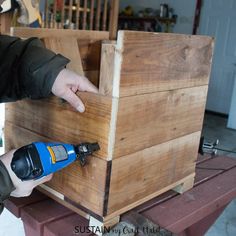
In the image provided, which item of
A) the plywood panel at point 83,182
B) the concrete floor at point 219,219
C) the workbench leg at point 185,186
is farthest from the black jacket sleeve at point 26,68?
the concrete floor at point 219,219

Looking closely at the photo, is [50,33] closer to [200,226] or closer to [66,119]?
[66,119]

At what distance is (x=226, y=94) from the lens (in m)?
4.86

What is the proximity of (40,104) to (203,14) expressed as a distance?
4.57 meters

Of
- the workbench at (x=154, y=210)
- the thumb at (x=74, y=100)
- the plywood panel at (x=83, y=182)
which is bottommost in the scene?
the workbench at (x=154, y=210)

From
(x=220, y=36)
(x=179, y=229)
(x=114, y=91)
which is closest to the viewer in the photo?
(x=114, y=91)

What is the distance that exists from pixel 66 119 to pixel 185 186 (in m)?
0.46

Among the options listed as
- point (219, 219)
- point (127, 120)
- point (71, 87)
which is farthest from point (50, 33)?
point (219, 219)

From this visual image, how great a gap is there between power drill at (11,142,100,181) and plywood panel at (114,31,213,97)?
7.1 inches

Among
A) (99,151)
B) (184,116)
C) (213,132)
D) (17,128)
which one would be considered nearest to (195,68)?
(184,116)

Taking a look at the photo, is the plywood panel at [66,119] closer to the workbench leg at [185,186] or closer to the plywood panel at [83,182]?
the plywood panel at [83,182]

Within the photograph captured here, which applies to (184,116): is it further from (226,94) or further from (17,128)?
(226,94)

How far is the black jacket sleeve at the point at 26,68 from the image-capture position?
832mm

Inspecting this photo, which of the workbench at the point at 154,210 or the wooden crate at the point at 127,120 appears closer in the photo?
the wooden crate at the point at 127,120

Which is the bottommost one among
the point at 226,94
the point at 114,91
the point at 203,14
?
the point at 226,94
